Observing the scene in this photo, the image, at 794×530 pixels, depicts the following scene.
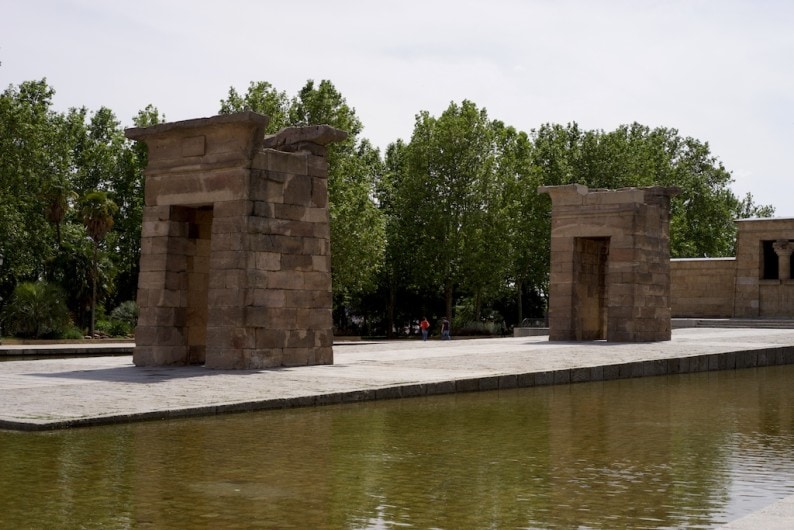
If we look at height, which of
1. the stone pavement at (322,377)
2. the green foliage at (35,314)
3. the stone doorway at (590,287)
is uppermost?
the stone doorway at (590,287)

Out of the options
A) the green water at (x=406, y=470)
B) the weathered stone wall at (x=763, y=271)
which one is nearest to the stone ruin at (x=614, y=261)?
the weathered stone wall at (x=763, y=271)

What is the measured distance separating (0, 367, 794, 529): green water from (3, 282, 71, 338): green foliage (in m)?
24.5

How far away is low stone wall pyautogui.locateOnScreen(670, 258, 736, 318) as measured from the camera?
4022cm

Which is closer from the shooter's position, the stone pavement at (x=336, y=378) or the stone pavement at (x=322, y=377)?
the stone pavement at (x=336, y=378)

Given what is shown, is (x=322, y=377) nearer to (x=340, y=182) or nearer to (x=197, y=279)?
(x=197, y=279)

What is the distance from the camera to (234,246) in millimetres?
15648

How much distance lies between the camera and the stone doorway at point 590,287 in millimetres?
26938

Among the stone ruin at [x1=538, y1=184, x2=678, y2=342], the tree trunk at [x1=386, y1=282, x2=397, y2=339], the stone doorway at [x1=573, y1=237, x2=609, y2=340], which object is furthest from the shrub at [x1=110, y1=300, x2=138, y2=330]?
the stone doorway at [x1=573, y1=237, x2=609, y2=340]

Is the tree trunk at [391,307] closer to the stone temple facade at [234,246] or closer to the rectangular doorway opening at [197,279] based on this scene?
the rectangular doorway opening at [197,279]

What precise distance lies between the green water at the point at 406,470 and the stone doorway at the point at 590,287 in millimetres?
14875

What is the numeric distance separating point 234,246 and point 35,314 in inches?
799

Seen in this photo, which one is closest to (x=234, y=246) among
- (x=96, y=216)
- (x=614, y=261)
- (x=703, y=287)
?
(x=614, y=261)

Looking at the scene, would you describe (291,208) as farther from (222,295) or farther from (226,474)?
(226,474)

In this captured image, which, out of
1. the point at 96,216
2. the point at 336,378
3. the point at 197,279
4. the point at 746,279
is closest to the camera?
the point at 336,378
